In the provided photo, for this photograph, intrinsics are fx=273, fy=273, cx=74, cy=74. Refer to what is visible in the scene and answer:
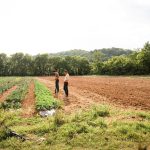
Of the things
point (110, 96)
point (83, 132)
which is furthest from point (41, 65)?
point (83, 132)

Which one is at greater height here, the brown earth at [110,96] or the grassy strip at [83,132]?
the brown earth at [110,96]

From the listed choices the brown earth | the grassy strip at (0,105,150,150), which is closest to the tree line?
the brown earth

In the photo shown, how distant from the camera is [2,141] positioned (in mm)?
9727

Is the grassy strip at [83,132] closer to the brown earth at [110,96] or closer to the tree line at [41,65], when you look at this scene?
the brown earth at [110,96]

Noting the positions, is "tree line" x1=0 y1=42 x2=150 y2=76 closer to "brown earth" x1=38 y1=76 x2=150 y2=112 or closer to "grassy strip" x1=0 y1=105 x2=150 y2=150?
"brown earth" x1=38 y1=76 x2=150 y2=112

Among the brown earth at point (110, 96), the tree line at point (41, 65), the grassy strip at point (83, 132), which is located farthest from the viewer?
the tree line at point (41, 65)

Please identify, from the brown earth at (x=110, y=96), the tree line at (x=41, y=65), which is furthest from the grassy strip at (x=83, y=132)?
the tree line at (x=41, y=65)

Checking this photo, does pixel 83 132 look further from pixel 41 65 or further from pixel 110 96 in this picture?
pixel 41 65

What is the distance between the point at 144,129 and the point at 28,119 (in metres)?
5.63

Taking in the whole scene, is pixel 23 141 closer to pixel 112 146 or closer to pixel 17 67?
pixel 112 146

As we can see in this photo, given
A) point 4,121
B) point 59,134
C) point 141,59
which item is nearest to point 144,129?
point 59,134

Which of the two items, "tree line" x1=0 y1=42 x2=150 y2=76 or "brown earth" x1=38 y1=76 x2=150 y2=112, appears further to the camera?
"tree line" x1=0 y1=42 x2=150 y2=76

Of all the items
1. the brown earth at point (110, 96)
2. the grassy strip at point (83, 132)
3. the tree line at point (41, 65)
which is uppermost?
the tree line at point (41, 65)

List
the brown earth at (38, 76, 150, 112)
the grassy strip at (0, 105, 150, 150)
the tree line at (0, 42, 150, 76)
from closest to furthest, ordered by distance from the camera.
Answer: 1. the grassy strip at (0, 105, 150, 150)
2. the brown earth at (38, 76, 150, 112)
3. the tree line at (0, 42, 150, 76)
